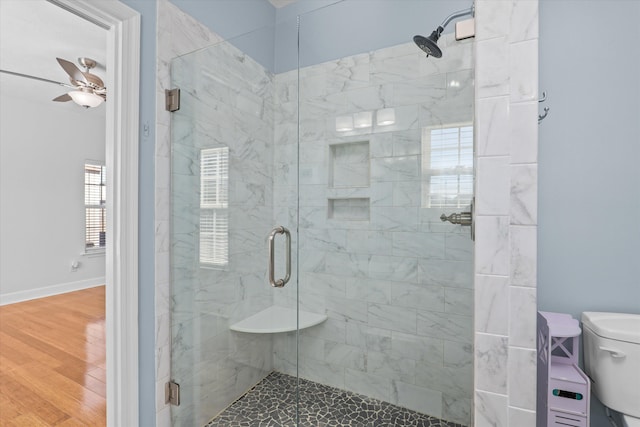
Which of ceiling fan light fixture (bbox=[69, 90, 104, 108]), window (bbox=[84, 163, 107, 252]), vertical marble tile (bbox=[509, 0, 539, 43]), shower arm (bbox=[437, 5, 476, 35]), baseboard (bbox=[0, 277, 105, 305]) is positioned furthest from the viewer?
window (bbox=[84, 163, 107, 252])

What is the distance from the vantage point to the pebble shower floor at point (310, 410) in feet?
4.74

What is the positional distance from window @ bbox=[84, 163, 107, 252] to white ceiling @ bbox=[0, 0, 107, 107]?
161 cm

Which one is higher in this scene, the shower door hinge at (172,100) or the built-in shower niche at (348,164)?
the shower door hinge at (172,100)

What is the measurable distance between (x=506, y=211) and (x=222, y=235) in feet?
4.06

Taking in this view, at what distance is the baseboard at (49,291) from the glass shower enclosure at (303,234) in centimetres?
401

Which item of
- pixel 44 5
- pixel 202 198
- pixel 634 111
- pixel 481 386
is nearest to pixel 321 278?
pixel 202 198

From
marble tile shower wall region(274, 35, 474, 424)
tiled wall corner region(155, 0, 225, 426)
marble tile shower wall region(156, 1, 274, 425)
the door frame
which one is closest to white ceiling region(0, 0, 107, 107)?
tiled wall corner region(155, 0, 225, 426)

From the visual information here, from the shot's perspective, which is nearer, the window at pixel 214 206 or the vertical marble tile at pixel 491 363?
the vertical marble tile at pixel 491 363

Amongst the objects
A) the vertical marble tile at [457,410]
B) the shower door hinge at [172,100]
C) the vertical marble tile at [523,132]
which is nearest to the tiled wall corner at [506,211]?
the vertical marble tile at [523,132]

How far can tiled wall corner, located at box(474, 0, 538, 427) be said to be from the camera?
36.7 inches

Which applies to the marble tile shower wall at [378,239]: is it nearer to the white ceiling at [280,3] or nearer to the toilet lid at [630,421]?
the toilet lid at [630,421]

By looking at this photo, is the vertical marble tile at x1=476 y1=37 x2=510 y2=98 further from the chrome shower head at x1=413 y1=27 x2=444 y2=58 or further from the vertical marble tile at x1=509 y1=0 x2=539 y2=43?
the chrome shower head at x1=413 y1=27 x2=444 y2=58

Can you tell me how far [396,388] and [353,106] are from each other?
1.33 m

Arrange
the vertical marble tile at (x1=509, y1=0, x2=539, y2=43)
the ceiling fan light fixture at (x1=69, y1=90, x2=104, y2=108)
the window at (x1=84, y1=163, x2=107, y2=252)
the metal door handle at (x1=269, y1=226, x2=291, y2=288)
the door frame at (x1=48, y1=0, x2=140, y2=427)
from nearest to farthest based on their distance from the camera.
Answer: the vertical marble tile at (x1=509, y1=0, x2=539, y2=43) → the door frame at (x1=48, y1=0, x2=140, y2=427) → the metal door handle at (x1=269, y1=226, x2=291, y2=288) → the ceiling fan light fixture at (x1=69, y1=90, x2=104, y2=108) → the window at (x1=84, y1=163, x2=107, y2=252)
